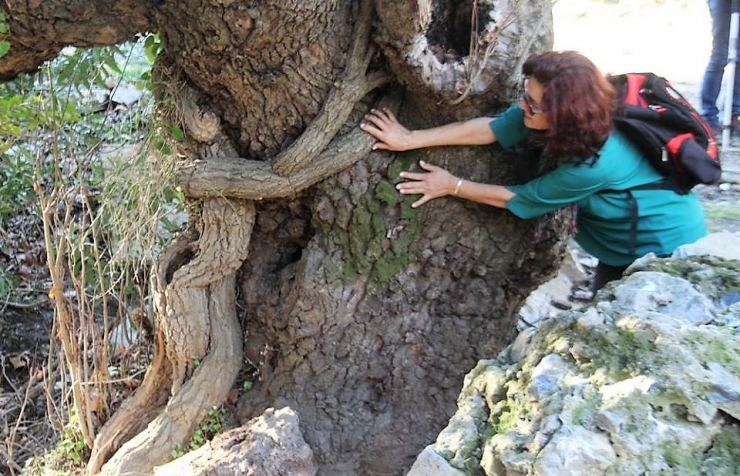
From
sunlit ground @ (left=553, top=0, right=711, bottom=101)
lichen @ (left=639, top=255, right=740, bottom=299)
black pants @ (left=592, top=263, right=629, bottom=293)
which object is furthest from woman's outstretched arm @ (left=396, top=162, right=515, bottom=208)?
sunlit ground @ (left=553, top=0, right=711, bottom=101)

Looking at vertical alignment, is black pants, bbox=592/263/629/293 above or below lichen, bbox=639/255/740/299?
below

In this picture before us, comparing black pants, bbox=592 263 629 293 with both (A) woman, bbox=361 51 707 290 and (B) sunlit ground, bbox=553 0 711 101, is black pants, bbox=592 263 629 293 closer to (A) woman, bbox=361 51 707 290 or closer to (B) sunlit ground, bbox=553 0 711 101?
(A) woman, bbox=361 51 707 290

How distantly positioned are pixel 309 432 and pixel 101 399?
1.22m

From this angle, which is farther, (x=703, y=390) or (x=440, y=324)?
(x=440, y=324)

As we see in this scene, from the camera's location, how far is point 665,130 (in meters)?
3.13

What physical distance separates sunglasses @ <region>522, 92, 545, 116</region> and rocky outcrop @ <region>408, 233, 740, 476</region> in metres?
0.80

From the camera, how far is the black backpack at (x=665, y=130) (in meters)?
3.09

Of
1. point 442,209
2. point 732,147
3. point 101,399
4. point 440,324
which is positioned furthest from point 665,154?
point 732,147

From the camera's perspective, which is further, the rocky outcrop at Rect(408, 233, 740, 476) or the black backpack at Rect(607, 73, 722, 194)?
the black backpack at Rect(607, 73, 722, 194)

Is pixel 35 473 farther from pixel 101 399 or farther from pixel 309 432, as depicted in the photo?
pixel 309 432

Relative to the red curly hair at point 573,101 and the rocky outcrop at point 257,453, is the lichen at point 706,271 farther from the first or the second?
the rocky outcrop at point 257,453

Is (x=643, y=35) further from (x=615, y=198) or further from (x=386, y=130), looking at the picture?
(x=386, y=130)

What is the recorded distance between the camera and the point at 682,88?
25.5 ft

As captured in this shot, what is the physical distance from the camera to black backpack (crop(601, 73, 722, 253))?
10.1 ft
